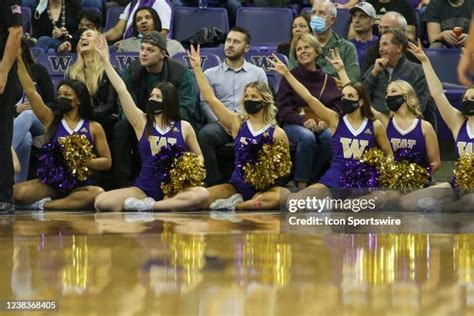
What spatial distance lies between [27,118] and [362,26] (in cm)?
336

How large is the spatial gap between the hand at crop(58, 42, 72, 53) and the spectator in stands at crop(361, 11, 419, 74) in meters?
2.78

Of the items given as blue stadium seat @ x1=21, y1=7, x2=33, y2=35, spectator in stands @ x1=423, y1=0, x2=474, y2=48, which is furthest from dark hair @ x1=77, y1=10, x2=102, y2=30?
spectator in stands @ x1=423, y1=0, x2=474, y2=48

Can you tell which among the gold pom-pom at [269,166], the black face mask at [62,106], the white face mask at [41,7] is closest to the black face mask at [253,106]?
the gold pom-pom at [269,166]

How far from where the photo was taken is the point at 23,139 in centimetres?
954

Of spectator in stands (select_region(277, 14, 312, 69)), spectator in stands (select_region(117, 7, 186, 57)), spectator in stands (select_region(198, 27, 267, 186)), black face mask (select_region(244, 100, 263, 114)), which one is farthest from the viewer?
spectator in stands (select_region(117, 7, 186, 57))

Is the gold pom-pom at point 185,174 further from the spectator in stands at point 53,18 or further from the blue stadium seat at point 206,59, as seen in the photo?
the spectator in stands at point 53,18

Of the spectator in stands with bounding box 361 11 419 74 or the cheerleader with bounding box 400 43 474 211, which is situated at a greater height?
the spectator in stands with bounding box 361 11 419 74

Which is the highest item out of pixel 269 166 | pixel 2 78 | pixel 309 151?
pixel 2 78

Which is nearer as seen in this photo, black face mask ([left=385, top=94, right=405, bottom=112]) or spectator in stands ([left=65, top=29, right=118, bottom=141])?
black face mask ([left=385, top=94, right=405, bottom=112])

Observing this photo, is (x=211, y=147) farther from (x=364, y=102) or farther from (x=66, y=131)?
(x=364, y=102)

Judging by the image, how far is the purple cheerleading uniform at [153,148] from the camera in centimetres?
934

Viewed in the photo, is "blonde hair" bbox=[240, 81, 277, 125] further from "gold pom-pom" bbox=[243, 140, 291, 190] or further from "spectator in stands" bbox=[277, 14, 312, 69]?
"spectator in stands" bbox=[277, 14, 312, 69]

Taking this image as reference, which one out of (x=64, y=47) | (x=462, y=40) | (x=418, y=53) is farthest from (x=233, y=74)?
(x=462, y=40)

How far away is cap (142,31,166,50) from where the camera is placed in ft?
31.9
